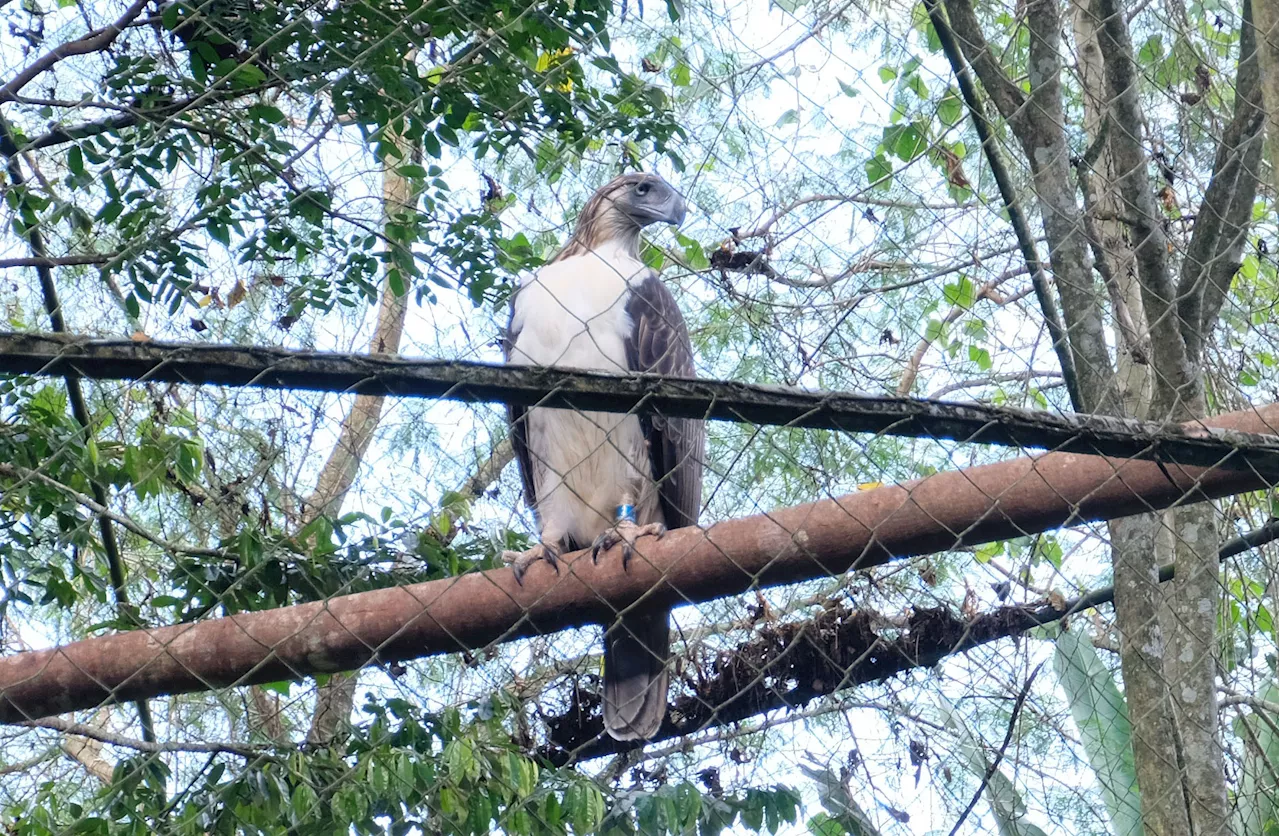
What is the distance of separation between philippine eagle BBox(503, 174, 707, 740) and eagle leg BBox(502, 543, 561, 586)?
2 centimetres

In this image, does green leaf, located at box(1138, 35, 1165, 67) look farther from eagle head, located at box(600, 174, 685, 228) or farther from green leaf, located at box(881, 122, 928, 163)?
eagle head, located at box(600, 174, 685, 228)

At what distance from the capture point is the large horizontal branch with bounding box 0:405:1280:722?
6.46 ft

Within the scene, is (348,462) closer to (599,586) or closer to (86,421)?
(86,421)

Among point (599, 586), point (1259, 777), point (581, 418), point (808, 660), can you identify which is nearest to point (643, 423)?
point (581, 418)

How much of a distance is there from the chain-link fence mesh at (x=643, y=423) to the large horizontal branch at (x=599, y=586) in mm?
15

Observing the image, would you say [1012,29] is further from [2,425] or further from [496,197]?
[2,425]

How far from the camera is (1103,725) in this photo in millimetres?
3547

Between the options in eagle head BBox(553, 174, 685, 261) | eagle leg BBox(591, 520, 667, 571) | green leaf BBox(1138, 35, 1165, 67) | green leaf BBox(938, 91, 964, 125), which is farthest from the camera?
eagle head BBox(553, 174, 685, 261)

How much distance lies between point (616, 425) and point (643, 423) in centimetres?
23

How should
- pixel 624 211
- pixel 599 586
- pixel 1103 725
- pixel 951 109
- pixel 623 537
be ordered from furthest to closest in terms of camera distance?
pixel 624 211, pixel 1103 725, pixel 951 109, pixel 623 537, pixel 599 586

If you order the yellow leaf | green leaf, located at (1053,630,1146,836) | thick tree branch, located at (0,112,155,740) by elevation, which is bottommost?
green leaf, located at (1053,630,1146,836)

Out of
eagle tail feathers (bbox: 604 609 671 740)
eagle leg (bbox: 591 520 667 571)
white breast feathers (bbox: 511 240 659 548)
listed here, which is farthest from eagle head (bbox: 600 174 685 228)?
eagle tail feathers (bbox: 604 609 671 740)

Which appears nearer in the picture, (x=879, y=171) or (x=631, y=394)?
(x=631, y=394)

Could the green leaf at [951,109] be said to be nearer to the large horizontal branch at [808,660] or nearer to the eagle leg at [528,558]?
the large horizontal branch at [808,660]
